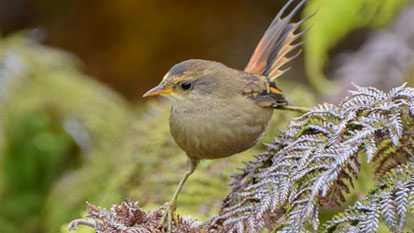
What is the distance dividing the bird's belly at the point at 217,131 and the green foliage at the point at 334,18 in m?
1.00

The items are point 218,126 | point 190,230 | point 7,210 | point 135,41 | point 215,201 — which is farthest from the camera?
point 135,41

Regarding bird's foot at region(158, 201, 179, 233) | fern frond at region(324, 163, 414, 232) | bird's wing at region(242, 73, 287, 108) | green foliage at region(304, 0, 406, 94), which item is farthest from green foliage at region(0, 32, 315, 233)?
fern frond at region(324, 163, 414, 232)

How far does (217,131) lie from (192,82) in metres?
0.34

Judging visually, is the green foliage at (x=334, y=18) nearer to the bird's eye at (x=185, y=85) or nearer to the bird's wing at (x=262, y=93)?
the bird's wing at (x=262, y=93)

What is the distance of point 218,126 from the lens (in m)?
2.84

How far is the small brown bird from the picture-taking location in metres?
2.82

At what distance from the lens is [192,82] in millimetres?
3074

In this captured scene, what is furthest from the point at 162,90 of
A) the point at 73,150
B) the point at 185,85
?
the point at 73,150

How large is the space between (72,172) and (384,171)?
278 cm

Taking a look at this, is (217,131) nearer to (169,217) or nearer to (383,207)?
(169,217)

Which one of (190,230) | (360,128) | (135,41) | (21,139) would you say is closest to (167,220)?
(190,230)

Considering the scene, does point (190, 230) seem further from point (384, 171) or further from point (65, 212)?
point (65, 212)

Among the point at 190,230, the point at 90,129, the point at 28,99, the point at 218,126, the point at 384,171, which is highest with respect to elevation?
the point at 28,99

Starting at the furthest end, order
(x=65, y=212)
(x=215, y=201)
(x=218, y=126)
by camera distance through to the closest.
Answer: (x=65, y=212) → (x=215, y=201) → (x=218, y=126)
